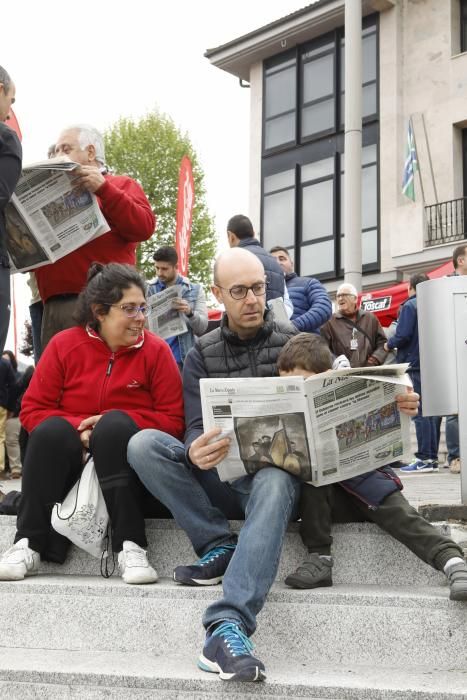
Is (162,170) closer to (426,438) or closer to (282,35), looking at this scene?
(282,35)

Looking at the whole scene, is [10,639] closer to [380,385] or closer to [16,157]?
[380,385]

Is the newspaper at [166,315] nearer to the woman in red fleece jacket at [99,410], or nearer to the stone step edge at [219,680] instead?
the woman in red fleece jacket at [99,410]

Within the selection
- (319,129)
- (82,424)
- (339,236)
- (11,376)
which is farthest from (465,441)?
(319,129)

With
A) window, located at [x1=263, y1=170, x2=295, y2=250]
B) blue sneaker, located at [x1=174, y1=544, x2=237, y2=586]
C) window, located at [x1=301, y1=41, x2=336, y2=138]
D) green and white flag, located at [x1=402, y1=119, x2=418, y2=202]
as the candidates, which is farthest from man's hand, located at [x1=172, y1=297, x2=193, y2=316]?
window, located at [x1=301, y1=41, x2=336, y2=138]

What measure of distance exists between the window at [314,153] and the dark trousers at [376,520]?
15.1 meters

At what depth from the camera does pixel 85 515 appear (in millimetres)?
3535

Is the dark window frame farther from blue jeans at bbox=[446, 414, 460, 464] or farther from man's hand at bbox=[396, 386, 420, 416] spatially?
man's hand at bbox=[396, 386, 420, 416]

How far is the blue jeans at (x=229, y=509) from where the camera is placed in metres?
2.88

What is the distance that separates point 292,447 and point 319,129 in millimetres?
17799

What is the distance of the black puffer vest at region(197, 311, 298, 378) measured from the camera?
370cm

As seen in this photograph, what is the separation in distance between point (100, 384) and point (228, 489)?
751 millimetres

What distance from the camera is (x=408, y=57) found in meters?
18.2

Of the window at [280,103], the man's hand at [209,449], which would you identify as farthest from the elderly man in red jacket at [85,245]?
the window at [280,103]

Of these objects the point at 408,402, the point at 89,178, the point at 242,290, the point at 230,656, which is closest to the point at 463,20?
the point at 89,178
